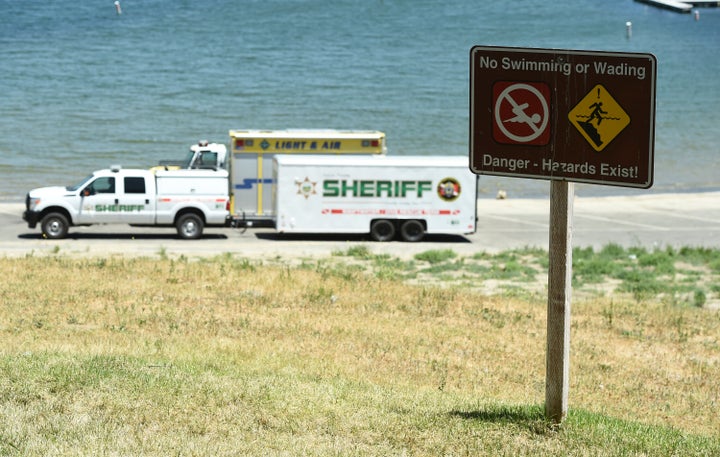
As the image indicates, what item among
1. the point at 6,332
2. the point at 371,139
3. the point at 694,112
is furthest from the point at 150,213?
the point at 694,112

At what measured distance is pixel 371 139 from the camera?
3431 centimetres

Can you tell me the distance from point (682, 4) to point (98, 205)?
126883 millimetres

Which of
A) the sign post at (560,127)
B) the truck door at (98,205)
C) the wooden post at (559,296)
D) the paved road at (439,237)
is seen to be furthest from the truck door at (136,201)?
the wooden post at (559,296)

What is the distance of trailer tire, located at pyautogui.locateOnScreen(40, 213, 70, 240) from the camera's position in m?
31.6

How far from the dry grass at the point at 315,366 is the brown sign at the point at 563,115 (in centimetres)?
204

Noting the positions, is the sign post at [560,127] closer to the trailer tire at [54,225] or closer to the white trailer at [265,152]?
the trailer tire at [54,225]

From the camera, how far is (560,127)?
8.42 metres

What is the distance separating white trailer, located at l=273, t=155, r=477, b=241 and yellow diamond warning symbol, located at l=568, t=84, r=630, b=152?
79.0 ft

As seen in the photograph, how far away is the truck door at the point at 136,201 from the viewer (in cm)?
3167

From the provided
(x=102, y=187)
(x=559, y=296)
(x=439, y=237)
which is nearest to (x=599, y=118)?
(x=559, y=296)

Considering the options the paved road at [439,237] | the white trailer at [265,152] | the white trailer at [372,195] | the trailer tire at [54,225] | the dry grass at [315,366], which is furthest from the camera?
the white trailer at [265,152]

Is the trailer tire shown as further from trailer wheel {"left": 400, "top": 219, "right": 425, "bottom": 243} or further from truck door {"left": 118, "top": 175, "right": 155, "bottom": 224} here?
trailer wheel {"left": 400, "top": 219, "right": 425, "bottom": 243}

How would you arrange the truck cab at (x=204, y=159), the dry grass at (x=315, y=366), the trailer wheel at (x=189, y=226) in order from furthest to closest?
the truck cab at (x=204, y=159), the trailer wheel at (x=189, y=226), the dry grass at (x=315, y=366)

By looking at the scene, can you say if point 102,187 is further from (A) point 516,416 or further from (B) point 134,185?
(A) point 516,416
